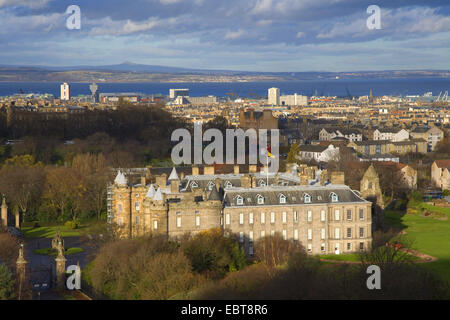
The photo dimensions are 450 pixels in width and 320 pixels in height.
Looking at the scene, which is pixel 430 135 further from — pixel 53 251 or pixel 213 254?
pixel 213 254

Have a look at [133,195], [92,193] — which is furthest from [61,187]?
[133,195]

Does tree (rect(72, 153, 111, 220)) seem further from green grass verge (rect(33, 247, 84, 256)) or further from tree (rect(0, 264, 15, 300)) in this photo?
tree (rect(0, 264, 15, 300))

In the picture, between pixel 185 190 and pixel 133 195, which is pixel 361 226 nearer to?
pixel 185 190

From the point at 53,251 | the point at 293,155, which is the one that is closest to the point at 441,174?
the point at 293,155

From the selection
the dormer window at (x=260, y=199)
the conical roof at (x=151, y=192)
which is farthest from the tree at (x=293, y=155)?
the conical roof at (x=151, y=192)

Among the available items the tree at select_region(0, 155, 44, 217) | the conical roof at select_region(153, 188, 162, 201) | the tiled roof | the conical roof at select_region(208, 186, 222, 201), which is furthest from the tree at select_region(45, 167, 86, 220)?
the tiled roof

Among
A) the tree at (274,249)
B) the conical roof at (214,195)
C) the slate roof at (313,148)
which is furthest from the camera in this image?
the slate roof at (313,148)

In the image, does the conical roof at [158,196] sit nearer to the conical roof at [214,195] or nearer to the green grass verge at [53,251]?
the conical roof at [214,195]
